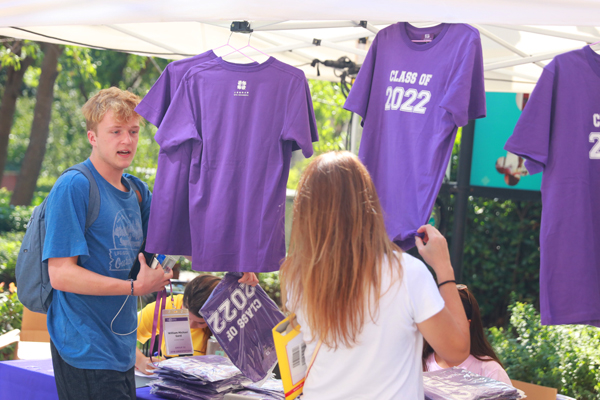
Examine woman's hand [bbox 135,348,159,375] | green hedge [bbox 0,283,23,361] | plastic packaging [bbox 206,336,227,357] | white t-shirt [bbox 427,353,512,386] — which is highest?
white t-shirt [bbox 427,353,512,386]

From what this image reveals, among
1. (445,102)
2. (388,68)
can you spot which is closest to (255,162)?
(388,68)

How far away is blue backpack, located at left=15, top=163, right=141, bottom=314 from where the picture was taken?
7.52ft

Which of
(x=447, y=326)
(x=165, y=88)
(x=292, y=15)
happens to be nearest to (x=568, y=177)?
(x=447, y=326)

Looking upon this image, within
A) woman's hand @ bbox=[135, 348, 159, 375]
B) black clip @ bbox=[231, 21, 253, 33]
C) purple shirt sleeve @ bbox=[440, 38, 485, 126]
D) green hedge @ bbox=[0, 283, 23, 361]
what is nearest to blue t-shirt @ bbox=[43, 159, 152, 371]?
woman's hand @ bbox=[135, 348, 159, 375]

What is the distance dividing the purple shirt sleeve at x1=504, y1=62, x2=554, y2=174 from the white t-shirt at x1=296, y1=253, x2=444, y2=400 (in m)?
0.88

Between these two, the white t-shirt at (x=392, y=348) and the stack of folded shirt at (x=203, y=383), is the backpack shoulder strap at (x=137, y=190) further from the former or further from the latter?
the white t-shirt at (x=392, y=348)

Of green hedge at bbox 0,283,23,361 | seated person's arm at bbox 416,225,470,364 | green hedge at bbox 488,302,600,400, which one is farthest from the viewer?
green hedge at bbox 0,283,23,361

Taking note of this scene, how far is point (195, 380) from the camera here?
2602 mm

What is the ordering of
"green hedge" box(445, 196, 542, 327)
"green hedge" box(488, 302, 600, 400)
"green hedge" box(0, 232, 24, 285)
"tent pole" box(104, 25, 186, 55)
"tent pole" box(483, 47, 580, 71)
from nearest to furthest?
"tent pole" box(483, 47, 580, 71) → "tent pole" box(104, 25, 186, 55) → "green hedge" box(488, 302, 600, 400) → "green hedge" box(445, 196, 542, 327) → "green hedge" box(0, 232, 24, 285)

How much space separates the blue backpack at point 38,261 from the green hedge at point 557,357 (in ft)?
11.8

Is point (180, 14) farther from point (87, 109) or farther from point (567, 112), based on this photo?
point (567, 112)

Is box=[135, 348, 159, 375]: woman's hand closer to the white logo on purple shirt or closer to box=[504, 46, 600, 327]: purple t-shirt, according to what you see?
the white logo on purple shirt

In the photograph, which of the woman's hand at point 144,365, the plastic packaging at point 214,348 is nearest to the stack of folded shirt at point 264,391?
the plastic packaging at point 214,348

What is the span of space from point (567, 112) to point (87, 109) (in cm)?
199
